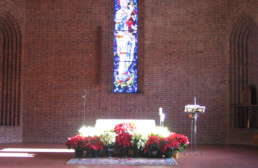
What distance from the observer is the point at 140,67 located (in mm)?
13016

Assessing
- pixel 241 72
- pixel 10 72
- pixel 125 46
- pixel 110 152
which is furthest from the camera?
pixel 125 46

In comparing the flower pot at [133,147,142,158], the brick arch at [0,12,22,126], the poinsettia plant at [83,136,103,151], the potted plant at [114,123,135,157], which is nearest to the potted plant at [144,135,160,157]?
the flower pot at [133,147,142,158]

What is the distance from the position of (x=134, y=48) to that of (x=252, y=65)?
13.4 ft

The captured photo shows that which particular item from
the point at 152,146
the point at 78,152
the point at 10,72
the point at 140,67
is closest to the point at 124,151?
the point at 152,146

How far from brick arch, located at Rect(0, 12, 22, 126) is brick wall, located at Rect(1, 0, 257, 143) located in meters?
0.27

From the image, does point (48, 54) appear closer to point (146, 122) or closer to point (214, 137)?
point (146, 122)

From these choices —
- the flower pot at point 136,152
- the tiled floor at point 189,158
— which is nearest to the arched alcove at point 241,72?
the tiled floor at point 189,158

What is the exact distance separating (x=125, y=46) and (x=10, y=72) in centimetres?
407

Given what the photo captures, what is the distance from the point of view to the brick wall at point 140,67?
41.7 ft

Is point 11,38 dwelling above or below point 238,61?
above

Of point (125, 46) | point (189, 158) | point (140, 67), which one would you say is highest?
point (125, 46)

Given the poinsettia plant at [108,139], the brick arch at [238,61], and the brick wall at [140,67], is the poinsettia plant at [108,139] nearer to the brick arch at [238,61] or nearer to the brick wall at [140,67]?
the brick wall at [140,67]

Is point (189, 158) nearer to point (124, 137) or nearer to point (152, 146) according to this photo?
point (152, 146)

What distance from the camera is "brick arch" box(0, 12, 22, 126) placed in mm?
12781
